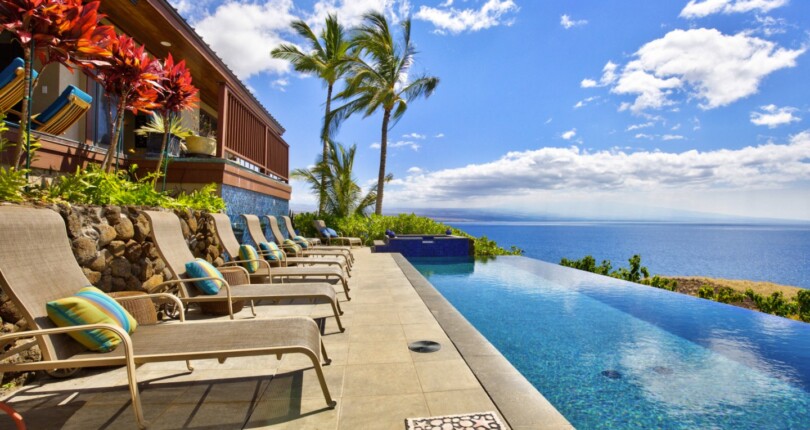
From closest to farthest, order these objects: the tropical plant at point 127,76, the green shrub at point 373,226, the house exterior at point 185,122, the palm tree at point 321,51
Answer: the tropical plant at point 127,76, the house exterior at point 185,122, the green shrub at point 373,226, the palm tree at point 321,51

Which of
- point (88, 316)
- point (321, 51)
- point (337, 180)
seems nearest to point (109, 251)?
point (88, 316)

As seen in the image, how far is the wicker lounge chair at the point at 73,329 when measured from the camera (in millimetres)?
2002

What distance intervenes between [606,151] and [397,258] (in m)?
50.4

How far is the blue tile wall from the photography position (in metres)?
7.36

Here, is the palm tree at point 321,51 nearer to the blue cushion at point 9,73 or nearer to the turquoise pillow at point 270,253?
the turquoise pillow at point 270,253

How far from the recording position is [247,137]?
942 cm

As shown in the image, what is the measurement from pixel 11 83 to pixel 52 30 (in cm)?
209

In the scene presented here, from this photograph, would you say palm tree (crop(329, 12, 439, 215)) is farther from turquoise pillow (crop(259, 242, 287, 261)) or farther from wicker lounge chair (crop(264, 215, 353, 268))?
turquoise pillow (crop(259, 242, 287, 261))

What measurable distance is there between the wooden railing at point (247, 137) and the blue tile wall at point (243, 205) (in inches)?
29.1

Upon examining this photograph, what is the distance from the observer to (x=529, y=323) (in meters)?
5.43

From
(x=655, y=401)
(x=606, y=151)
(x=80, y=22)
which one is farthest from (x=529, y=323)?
(x=606, y=151)

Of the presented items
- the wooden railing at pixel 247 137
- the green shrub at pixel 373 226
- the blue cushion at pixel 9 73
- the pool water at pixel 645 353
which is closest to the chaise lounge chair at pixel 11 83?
the blue cushion at pixel 9 73

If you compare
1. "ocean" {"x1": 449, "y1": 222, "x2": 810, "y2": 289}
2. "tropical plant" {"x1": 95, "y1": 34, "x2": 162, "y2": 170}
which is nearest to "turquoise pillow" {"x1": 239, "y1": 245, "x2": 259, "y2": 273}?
"tropical plant" {"x1": 95, "y1": 34, "x2": 162, "y2": 170}

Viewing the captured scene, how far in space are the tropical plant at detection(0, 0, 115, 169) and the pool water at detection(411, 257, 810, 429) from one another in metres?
4.74
